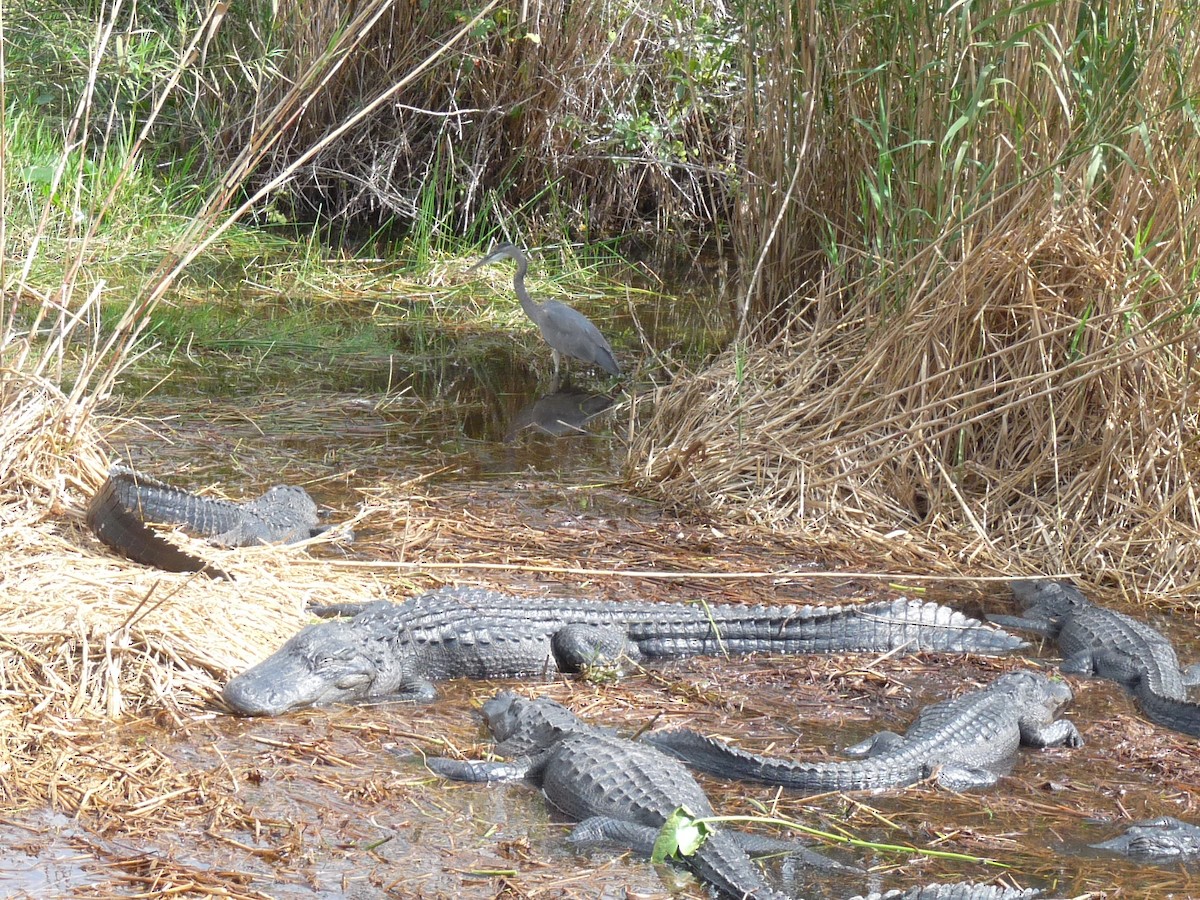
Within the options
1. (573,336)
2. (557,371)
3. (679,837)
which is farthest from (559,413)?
(679,837)

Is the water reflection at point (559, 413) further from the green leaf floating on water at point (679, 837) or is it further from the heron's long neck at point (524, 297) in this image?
the green leaf floating on water at point (679, 837)

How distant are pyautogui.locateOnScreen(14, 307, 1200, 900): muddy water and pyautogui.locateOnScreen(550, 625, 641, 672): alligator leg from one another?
0.30ft

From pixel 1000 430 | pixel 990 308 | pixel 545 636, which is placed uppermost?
pixel 990 308

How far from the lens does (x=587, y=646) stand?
4008 mm

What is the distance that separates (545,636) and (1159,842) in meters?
1.78

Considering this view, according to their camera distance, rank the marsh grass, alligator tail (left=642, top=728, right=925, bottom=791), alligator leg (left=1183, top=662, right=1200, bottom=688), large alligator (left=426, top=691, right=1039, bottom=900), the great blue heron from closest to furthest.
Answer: large alligator (left=426, top=691, right=1039, bottom=900) < alligator tail (left=642, top=728, right=925, bottom=791) < alligator leg (left=1183, top=662, right=1200, bottom=688) < the marsh grass < the great blue heron

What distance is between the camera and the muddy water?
9.12 ft

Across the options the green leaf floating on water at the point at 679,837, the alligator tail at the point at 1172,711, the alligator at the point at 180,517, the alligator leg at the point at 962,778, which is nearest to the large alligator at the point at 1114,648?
the alligator tail at the point at 1172,711

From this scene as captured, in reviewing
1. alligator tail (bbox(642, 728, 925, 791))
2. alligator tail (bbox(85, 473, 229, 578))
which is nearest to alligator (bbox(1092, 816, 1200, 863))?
alligator tail (bbox(642, 728, 925, 791))

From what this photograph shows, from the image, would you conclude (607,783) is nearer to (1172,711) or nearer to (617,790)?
(617,790)

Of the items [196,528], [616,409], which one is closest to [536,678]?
[196,528]

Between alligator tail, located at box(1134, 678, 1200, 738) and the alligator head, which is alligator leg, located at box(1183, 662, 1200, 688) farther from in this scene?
the alligator head

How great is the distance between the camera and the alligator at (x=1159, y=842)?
2996mm

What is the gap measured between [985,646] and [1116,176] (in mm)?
1737
